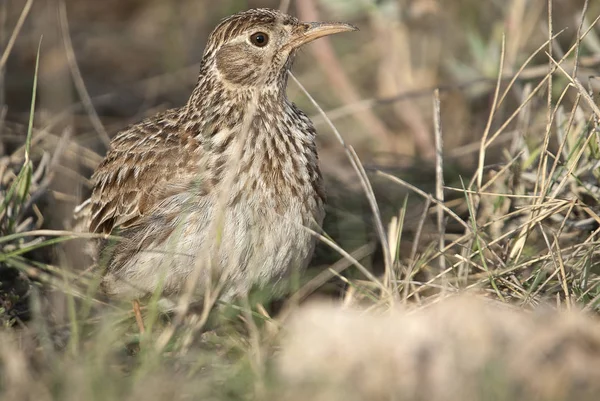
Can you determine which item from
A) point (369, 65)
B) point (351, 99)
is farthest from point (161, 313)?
point (369, 65)

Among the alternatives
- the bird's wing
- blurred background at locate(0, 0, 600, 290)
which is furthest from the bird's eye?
blurred background at locate(0, 0, 600, 290)

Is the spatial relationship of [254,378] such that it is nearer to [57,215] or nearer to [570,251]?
[570,251]

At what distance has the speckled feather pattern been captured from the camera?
5.34 meters

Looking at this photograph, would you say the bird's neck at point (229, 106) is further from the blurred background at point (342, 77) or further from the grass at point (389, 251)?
the blurred background at point (342, 77)

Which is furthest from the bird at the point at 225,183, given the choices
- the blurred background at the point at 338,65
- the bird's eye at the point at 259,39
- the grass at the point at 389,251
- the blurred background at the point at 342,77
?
the blurred background at the point at 338,65

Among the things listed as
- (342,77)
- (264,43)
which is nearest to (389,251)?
(264,43)

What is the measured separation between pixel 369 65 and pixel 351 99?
5.76ft

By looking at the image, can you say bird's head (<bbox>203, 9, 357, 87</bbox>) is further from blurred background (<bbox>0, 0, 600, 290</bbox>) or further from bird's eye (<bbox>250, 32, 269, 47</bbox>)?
blurred background (<bbox>0, 0, 600, 290</bbox>)

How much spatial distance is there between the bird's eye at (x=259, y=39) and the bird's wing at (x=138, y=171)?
0.72 meters

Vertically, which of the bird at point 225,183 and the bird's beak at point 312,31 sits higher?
the bird's beak at point 312,31

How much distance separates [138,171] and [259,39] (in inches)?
44.3

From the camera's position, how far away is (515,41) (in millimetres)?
7836

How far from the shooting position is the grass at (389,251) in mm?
3432

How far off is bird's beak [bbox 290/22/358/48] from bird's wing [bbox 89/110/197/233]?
2.95 ft
